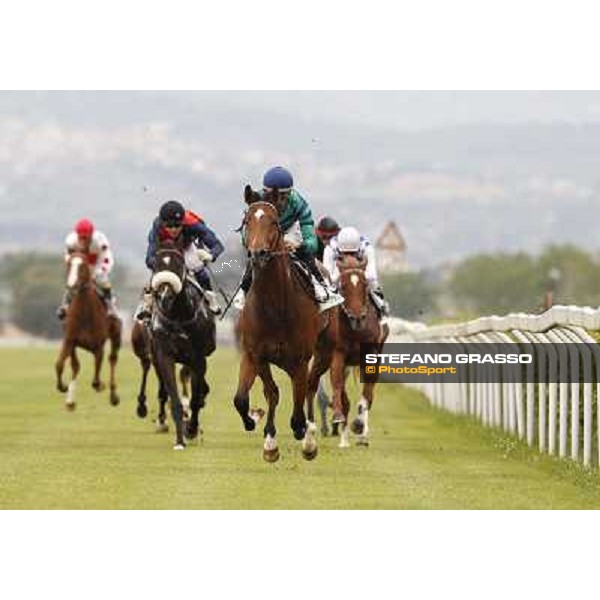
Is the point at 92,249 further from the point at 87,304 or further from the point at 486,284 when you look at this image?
the point at 486,284

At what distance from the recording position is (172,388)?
20688 millimetres

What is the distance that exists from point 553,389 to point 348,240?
308cm

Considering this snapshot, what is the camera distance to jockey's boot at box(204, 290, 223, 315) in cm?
2139

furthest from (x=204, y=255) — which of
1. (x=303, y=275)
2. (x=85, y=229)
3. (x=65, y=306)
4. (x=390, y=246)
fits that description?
(x=390, y=246)

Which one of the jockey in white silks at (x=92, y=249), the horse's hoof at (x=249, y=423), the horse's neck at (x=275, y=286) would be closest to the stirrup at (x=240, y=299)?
the horse's neck at (x=275, y=286)

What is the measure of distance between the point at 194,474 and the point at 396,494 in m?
2.18

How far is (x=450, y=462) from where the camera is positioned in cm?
1945

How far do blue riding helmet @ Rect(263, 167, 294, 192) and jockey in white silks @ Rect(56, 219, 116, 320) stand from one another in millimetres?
10306

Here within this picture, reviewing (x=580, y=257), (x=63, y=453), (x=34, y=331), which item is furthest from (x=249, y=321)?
(x=580, y=257)

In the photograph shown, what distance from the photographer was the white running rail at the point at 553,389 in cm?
1731

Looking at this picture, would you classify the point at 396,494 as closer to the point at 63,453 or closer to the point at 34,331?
the point at 63,453

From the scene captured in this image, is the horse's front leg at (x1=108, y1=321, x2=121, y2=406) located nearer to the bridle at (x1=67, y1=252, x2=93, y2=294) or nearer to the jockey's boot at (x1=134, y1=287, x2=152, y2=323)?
the bridle at (x1=67, y1=252, x2=93, y2=294)

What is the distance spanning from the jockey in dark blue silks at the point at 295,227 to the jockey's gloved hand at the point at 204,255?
109 inches

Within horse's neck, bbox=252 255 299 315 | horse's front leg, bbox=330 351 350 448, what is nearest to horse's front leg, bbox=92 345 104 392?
horse's front leg, bbox=330 351 350 448
